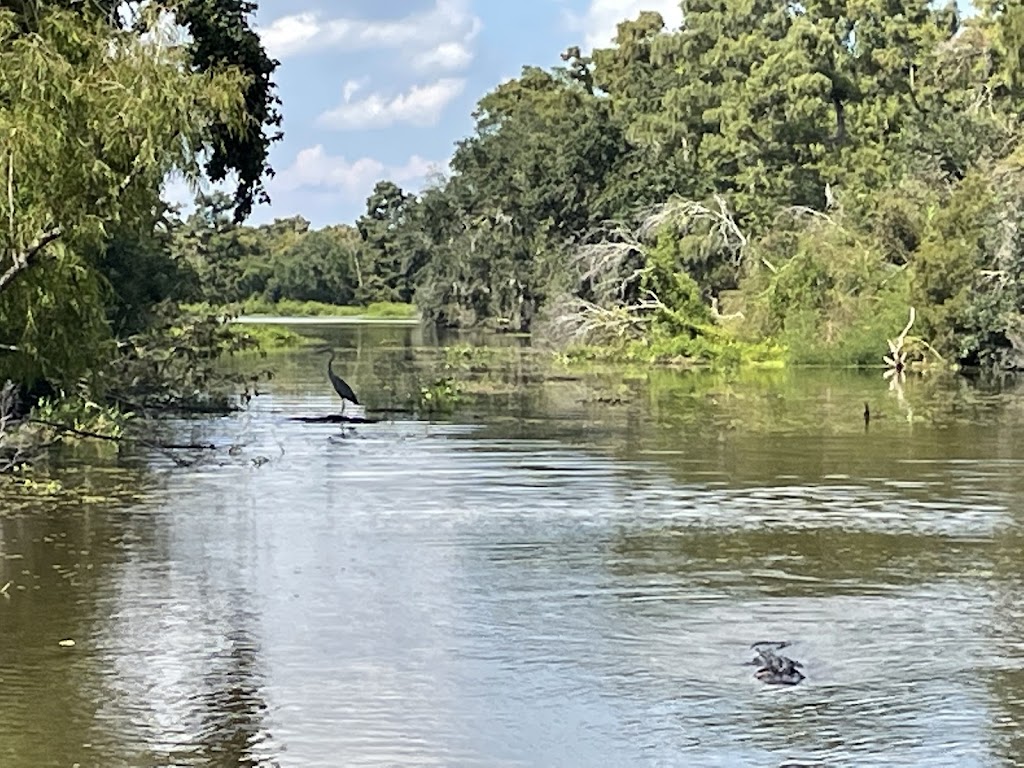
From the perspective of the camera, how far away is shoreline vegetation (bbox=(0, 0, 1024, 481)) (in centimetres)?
1357

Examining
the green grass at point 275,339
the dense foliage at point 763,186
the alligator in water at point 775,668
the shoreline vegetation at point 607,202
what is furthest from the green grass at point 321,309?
the alligator in water at point 775,668

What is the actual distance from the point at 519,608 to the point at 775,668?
2.61 meters

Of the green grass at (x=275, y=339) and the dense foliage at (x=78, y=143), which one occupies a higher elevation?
the dense foliage at (x=78, y=143)

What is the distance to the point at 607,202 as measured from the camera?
5706cm

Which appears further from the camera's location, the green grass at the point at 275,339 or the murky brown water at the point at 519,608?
the green grass at the point at 275,339

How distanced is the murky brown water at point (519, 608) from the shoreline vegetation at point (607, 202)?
2.16m

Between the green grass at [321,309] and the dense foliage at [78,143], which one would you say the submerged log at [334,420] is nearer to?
the dense foliage at [78,143]

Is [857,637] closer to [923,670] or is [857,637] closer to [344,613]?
[923,670]

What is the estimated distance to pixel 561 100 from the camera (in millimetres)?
76250

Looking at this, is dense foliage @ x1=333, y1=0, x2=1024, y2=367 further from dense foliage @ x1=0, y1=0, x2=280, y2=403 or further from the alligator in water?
the alligator in water

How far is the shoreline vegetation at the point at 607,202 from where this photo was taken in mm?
13570

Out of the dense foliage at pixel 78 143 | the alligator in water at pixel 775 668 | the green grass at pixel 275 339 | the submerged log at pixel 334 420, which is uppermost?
the dense foliage at pixel 78 143

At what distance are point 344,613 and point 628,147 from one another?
5000 cm

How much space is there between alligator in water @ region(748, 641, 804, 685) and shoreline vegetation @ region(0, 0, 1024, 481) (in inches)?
211
